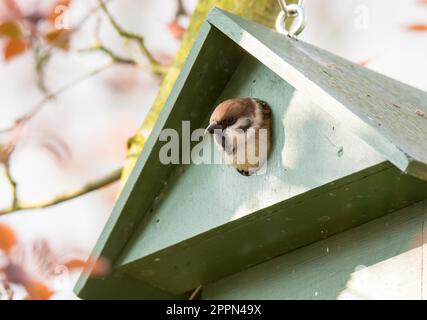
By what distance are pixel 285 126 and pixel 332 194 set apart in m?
0.23

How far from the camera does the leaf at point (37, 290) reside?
112 inches

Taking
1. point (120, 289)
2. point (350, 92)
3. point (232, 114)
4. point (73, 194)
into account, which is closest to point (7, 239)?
point (73, 194)

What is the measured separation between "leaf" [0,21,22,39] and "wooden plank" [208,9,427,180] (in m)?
1.32

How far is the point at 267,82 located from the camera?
2504 mm

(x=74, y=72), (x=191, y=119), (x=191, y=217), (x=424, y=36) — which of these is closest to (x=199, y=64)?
(x=191, y=119)

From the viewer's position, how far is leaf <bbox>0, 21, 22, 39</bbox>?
11.7 ft

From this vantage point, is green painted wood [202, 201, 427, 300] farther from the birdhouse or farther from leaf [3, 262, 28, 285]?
leaf [3, 262, 28, 285]

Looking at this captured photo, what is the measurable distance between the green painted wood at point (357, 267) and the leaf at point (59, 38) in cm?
149

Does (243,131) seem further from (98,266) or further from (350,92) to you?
(98,266)

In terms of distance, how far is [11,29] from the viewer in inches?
142

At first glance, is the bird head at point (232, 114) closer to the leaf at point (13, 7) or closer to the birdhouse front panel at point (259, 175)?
the birdhouse front panel at point (259, 175)

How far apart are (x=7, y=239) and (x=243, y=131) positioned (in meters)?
0.98

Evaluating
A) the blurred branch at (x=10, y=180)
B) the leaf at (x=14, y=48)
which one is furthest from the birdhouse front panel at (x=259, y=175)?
the leaf at (x=14, y=48)

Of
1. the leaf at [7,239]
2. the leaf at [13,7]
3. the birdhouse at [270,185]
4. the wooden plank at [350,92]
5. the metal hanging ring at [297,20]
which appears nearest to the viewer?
the wooden plank at [350,92]
